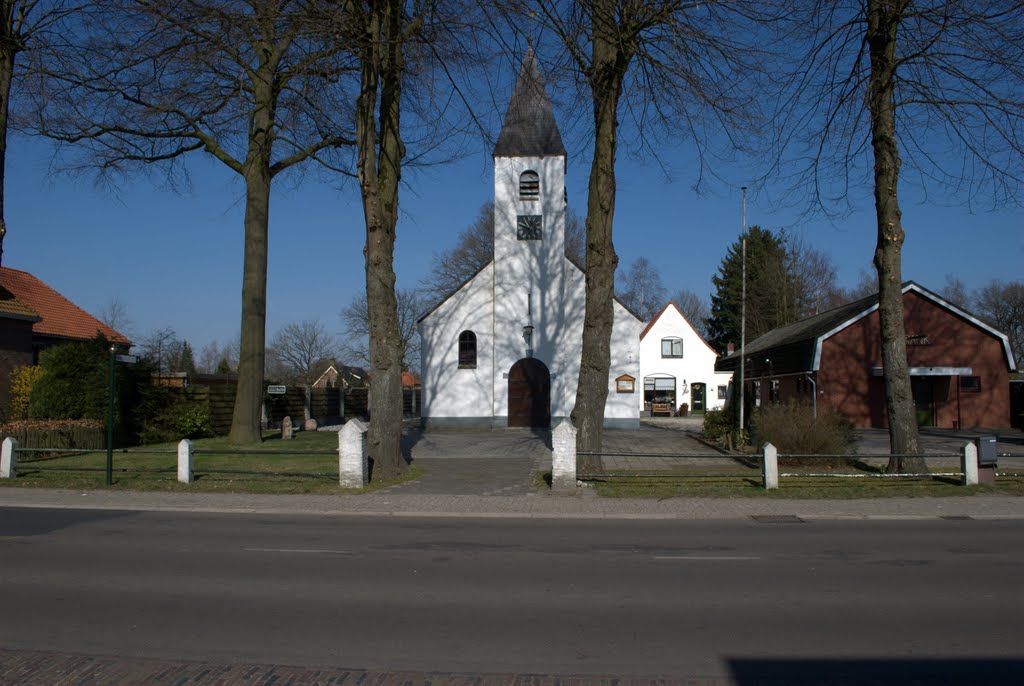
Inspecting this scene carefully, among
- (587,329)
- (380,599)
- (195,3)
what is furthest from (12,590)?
(587,329)

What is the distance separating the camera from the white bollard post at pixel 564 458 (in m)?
15.0

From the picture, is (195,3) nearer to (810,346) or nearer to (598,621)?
(598,621)

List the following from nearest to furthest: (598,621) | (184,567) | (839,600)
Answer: (598,621) → (839,600) → (184,567)

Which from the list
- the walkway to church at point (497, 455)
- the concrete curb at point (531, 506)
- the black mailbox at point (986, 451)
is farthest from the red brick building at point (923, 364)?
the concrete curb at point (531, 506)

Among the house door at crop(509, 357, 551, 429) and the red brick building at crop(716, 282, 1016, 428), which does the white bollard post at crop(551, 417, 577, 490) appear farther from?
the red brick building at crop(716, 282, 1016, 428)

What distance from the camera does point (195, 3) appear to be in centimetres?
1276

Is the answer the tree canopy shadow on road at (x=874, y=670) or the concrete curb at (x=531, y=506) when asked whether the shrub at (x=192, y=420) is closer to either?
the concrete curb at (x=531, y=506)

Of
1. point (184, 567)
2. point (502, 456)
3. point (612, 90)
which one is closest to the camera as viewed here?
point (184, 567)

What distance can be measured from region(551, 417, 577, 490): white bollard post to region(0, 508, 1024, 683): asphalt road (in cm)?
359

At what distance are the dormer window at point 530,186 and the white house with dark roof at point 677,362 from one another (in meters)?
28.0

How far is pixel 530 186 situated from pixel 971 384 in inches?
781

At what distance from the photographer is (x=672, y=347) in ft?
186

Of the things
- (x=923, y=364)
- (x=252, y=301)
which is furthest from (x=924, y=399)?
(x=252, y=301)

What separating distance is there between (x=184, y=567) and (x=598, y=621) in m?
4.80
